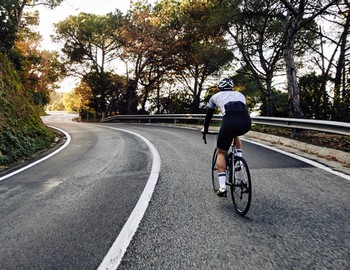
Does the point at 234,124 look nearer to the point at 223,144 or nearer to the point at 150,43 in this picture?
the point at 223,144

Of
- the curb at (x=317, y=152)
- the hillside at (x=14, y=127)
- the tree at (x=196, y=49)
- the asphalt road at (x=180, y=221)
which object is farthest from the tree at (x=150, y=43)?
the asphalt road at (x=180, y=221)

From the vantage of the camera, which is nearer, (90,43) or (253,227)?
(253,227)

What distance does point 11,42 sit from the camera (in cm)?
1697

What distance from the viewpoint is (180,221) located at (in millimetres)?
3275

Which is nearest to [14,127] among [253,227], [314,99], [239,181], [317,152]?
[239,181]

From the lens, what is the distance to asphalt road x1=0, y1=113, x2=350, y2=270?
8.17 ft

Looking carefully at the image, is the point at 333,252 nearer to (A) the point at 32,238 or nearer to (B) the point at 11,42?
(A) the point at 32,238

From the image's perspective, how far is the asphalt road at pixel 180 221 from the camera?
2490 mm

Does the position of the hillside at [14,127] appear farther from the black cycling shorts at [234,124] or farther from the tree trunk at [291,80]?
the tree trunk at [291,80]

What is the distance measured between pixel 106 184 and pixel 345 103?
8.71 meters

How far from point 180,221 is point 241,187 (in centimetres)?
97

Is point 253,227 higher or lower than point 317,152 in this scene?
lower

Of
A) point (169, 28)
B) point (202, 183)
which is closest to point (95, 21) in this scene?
point (169, 28)

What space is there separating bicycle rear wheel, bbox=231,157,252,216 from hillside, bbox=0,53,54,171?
6949 mm
